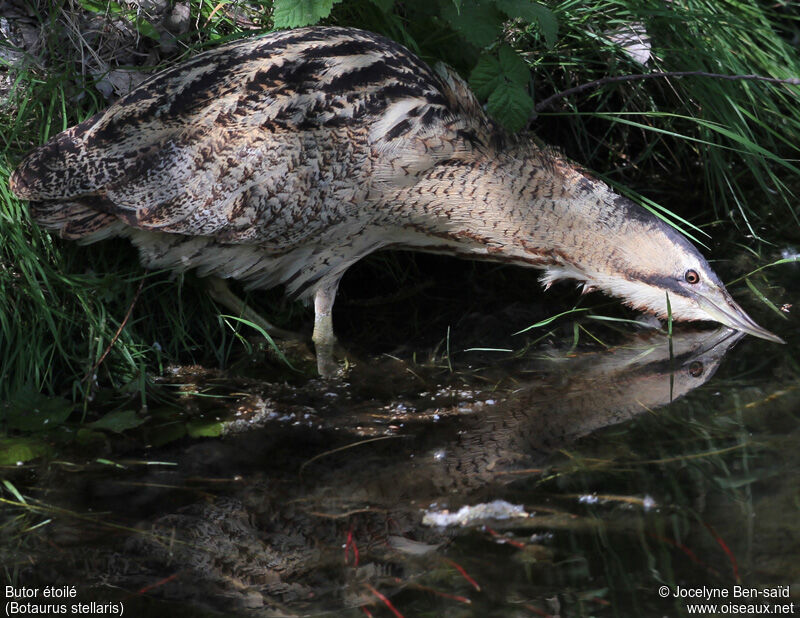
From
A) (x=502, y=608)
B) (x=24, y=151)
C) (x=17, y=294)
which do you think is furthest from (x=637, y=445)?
(x=24, y=151)

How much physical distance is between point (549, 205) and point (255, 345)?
4.15ft

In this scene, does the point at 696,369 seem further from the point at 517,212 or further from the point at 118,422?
the point at 118,422

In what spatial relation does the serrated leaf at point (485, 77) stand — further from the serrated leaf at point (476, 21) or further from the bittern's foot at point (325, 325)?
the bittern's foot at point (325, 325)

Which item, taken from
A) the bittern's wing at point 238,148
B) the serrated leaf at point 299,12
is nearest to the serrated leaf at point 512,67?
the bittern's wing at point 238,148

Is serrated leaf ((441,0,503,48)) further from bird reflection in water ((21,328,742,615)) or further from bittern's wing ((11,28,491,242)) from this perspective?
bird reflection in water ((21,328,742,615))

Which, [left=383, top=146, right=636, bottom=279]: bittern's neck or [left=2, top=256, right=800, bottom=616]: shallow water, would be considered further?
[left=383, top=146, right=636, bottom=279]: bittern's neck

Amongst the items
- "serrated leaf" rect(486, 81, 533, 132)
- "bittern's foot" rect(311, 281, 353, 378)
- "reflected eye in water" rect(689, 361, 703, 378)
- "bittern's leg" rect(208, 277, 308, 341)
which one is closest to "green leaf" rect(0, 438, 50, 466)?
"bittern's leg" rect(208, 277, 308, 341)

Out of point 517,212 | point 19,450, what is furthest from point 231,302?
point 517,212

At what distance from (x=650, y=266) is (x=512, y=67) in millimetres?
926

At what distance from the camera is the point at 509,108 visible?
3529 millimetres

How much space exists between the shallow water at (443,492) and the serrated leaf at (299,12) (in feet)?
4.14

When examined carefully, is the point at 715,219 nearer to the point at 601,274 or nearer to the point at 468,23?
the point at 601,274

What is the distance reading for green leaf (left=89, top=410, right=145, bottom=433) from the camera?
3.10 meters

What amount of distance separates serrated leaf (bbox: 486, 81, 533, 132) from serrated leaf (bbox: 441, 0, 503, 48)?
194mm
